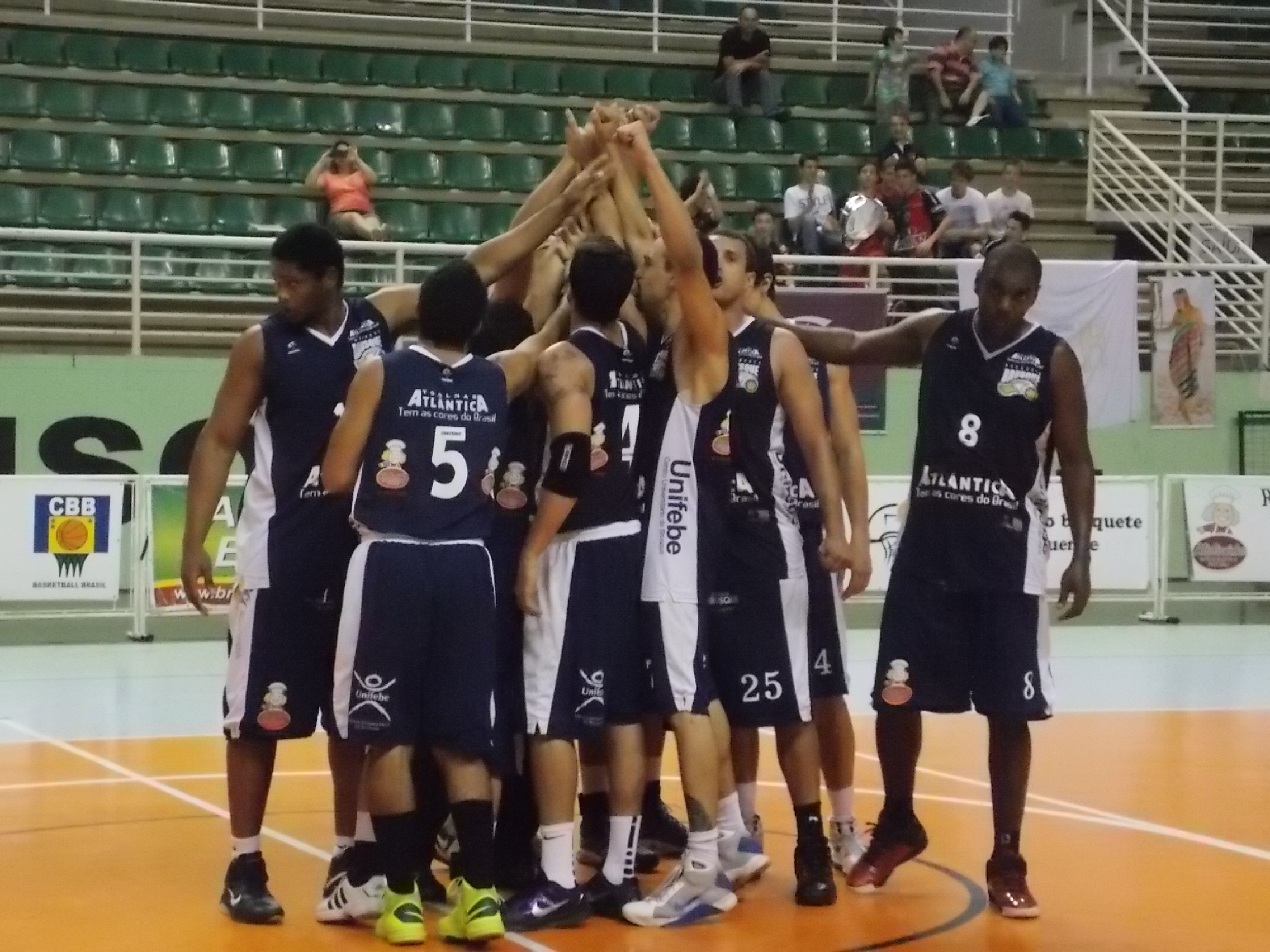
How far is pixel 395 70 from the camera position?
20062mm

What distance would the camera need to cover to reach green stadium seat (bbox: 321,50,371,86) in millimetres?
19797

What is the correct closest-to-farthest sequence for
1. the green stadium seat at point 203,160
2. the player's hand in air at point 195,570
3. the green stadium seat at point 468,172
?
the player's hand in air at point 195,570, the green stadium seat at point 203,160, the green stadium seat at point 468,172

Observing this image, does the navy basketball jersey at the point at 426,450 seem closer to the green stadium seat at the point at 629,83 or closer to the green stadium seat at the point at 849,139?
the green stadium seat at the point at 629,83

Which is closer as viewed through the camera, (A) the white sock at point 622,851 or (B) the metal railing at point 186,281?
→ (A) the white sock at point 622,851

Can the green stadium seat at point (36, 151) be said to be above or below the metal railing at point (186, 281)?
above

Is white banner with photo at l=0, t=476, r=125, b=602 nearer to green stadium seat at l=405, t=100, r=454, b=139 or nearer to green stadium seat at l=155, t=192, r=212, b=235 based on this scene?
green stadium seat at l=155, t=192, r=212, b=235

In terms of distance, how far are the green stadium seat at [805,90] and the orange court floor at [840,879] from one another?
12.7m

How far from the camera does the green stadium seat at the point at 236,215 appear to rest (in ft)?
58.7

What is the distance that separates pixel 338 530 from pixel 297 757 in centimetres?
358

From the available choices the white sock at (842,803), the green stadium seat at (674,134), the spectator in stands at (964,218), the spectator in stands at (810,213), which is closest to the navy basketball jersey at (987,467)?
the white sock at (842,803)

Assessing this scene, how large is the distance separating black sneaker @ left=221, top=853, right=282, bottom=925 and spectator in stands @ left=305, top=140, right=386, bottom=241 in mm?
11987

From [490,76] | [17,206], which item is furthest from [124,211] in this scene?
[490,76]

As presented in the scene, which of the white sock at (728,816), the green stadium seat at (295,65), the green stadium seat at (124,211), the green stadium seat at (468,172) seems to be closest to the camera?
the white sock at (728,816)

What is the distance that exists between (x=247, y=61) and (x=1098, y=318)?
8.98 meters
